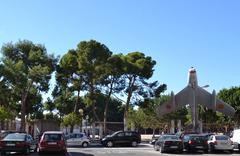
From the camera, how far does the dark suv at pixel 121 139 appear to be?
45.0 m

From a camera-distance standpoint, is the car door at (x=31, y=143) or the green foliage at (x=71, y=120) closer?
the car door at (x=31, y=143)

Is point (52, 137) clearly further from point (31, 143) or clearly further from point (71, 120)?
point (71, 120)

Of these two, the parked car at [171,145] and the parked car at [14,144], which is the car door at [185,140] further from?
the parked car at [14,144]

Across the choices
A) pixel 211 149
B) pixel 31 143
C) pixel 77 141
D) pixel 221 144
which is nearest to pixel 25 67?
pixel 77 141

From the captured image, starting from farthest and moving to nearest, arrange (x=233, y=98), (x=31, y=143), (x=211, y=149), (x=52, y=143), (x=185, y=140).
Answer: (x=233, y=98), (x=185, y=140), (x=211, y=149), (x=31, y=143), (x=52, y=143)

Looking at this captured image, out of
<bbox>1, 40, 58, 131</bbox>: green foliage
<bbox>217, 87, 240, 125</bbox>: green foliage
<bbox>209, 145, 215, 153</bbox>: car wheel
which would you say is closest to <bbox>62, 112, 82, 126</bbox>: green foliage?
<bbox>1, 40, 58, 131</bbox>: green foliage

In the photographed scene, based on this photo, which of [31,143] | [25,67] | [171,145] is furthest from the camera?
[25,67]

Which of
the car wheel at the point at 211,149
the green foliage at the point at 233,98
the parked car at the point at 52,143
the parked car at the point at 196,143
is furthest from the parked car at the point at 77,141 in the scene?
the green foliage at the point at 233,98

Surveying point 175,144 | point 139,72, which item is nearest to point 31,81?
point 139,72

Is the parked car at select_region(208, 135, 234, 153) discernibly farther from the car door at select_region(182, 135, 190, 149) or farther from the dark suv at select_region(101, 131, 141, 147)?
the dark suv at select_region(101, 131, 141, 147)

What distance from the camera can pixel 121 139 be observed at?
148 feet

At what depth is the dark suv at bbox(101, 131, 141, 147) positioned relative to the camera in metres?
45.0

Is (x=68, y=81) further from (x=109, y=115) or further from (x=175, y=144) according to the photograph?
(x=109, y=115)

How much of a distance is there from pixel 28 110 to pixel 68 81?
1044 centimetres
